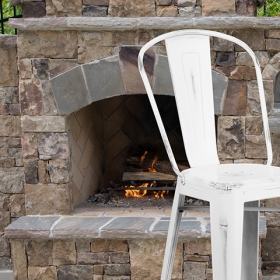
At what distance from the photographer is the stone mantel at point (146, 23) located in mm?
2738

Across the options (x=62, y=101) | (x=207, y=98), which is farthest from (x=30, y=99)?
(x=207, y=98)

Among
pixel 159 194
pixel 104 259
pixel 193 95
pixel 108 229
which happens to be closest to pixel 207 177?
pixel 193 95

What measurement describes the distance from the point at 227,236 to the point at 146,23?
4.92 ft

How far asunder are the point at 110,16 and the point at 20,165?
1.14 meters

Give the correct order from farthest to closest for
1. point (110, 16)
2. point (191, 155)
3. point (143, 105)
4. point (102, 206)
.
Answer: point (143, 105) < point (102, 206) < point (110, 16) < point (191, 155)

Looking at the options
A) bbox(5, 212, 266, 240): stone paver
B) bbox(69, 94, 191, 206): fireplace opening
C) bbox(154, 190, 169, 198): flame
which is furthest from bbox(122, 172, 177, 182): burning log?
bbox(5, 212, 266, 240): stone paver

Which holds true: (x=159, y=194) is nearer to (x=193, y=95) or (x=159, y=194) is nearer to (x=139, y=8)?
(x=139, y=8)

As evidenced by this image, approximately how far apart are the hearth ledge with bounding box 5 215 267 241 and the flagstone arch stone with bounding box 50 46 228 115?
630 mm

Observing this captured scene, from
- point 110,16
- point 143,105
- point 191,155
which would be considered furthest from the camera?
point 143,105

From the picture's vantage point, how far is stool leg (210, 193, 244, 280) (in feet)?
5.22

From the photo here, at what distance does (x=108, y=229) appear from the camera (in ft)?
8.93

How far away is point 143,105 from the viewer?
12.4ft

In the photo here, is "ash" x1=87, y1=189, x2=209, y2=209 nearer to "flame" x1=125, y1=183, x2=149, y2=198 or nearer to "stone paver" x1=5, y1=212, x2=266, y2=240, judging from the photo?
"flame" x1=125, y1=183, x2=149, y2=198

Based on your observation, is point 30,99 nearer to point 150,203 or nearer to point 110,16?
point 110,16
